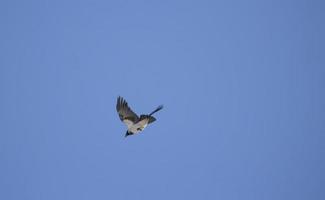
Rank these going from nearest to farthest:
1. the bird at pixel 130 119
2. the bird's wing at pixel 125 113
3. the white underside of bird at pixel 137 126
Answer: the white underside of bird at pixel 137 126 < the bird at pixel 130 119 < the bird's wing at pixel 125 113

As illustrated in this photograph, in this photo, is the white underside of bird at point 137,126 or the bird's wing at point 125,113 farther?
the bird's wing at point 125,113

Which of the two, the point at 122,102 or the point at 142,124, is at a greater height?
the point at 122,102

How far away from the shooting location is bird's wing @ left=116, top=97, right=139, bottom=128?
68.1 feet

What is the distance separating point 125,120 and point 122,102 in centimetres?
91

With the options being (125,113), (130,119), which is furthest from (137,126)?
(125,113)

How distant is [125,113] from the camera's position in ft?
68.9

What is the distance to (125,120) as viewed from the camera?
20.9 m

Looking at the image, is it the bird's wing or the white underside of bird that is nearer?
the white underside of bird

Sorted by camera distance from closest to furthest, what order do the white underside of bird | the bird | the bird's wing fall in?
the white underside of bird
the bird
the bird's wing

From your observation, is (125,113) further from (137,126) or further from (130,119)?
(137,126)

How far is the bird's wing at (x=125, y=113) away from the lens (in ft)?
68.1

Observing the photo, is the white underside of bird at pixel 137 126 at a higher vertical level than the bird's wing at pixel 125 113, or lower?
lower

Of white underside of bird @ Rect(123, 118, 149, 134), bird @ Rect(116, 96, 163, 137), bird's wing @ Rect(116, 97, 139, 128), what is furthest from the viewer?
bird's wing @ Rect(116, 97, 139, 128)

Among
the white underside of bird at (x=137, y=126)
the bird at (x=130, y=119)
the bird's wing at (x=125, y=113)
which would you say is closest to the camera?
the white underside of bird at (x=137, y=126)
